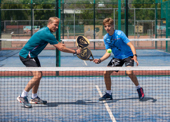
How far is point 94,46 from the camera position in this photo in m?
18.6

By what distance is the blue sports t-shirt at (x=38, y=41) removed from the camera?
542 cm

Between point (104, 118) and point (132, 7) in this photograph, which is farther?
point (132, 7)

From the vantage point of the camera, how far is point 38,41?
5547mm

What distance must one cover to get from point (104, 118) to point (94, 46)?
45.6 ft

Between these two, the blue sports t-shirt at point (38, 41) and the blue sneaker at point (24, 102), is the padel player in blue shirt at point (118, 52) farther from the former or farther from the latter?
the blue sneaker at point (24, 102)

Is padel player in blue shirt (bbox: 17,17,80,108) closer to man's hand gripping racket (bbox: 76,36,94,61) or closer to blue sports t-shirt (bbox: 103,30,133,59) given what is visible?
man's hand gripping racket (bbox: 76,36,94,61)

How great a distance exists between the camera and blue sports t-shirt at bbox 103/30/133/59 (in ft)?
20.0

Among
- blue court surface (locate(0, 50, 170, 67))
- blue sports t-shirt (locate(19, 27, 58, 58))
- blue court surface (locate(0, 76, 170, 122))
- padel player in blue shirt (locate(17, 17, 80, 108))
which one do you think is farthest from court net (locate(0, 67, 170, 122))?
blue court surface (locate(0, 50, 170, 67))

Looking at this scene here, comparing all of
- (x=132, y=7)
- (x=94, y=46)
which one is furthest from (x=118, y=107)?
(x=132, y=7)

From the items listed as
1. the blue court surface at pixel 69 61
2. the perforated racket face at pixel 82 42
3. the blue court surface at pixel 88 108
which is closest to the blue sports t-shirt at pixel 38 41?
the perforated racket face at pixel 82 42

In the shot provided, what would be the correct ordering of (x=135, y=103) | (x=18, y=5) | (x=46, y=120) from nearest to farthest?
1. (x=46, y=120)
2. (x=135, y=103)
3. (x=18, y=5)

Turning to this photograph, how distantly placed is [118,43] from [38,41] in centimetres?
160

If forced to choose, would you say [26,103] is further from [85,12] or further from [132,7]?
[132,7]

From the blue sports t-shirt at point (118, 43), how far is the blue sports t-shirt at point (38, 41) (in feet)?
3.99
